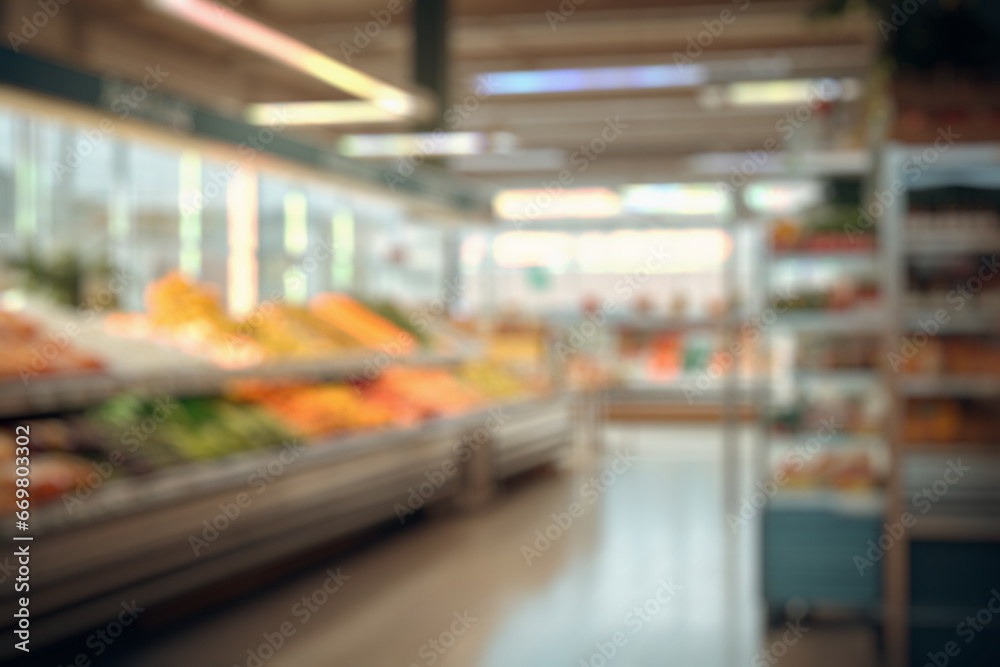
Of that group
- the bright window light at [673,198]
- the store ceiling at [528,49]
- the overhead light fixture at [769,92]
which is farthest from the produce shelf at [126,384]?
the bright window light at [673,198]

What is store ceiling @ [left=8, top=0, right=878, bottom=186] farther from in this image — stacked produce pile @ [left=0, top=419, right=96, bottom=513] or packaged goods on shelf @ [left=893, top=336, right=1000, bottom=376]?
stacked produce pile @ [left=0, top=419, right=96, bottom=513]

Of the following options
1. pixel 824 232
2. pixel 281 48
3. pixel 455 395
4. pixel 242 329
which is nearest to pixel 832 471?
pixel 824 232

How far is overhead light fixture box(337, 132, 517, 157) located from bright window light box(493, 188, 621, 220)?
1.56 m

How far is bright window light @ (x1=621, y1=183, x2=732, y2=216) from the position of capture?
15266 millimetres

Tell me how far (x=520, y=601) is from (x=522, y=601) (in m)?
0.01

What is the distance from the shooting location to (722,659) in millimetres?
4094

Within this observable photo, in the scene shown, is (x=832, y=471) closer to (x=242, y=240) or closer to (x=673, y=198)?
(x=242, y=240)

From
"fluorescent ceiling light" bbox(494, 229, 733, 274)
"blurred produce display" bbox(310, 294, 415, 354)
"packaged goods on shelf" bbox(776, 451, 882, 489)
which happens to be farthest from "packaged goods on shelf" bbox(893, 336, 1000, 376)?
"fluorescent ceiling light" bbox(494, 229, 733, 274)

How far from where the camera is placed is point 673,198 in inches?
610

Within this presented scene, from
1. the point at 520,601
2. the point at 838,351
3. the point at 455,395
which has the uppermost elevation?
the point at 838,351

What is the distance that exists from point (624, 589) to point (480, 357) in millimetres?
4327

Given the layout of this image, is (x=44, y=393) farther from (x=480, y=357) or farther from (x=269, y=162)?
(x=480, y=357)

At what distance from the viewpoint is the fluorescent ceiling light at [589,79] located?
10.2m

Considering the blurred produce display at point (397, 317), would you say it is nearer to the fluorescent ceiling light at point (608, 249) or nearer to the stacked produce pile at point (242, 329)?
the stacked produce pile at point (242, 329)
